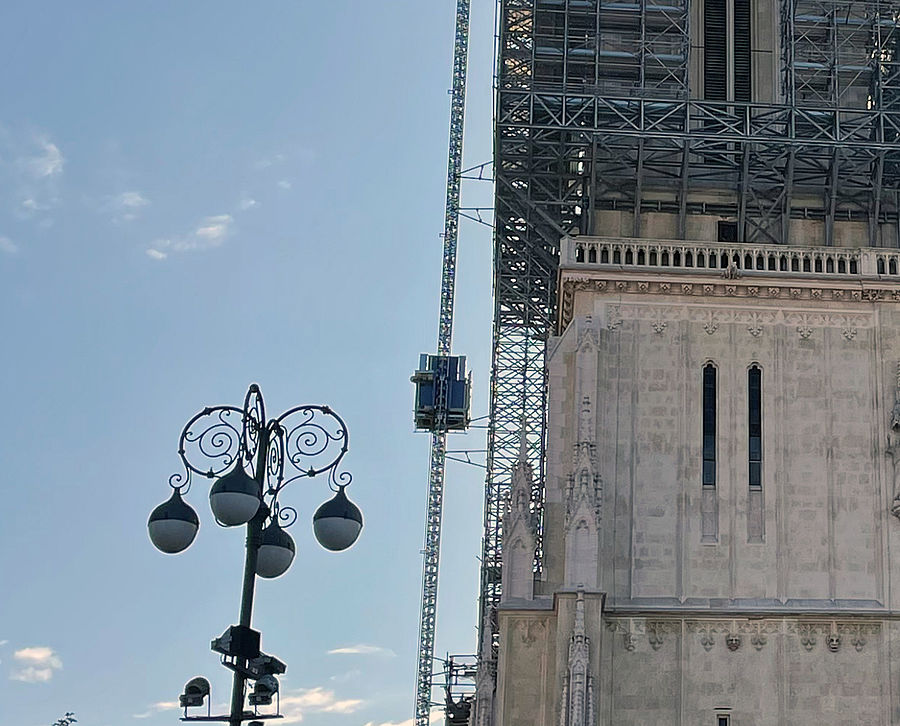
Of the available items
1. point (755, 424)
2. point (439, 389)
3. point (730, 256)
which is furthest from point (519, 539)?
point (439, 389)

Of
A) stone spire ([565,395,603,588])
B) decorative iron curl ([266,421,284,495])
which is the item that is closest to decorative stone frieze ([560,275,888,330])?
stone spire ([565,395,603,588])

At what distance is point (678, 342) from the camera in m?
45.3

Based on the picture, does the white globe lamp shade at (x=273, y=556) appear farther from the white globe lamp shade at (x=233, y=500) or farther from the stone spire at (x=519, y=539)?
the stone spire at (x=519, y=539)

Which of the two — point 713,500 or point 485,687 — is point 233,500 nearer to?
point 713,500

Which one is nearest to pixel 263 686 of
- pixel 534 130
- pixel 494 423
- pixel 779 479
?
pixel 779 479

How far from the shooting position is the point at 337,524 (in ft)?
67.2

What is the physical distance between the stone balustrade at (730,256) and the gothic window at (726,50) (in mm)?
6329

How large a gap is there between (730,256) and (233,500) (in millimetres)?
29462

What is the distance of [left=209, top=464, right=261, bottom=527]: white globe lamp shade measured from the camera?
1927cm

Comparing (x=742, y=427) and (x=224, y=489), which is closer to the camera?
(x=224, y=489)

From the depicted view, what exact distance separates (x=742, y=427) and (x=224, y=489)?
1079 inches

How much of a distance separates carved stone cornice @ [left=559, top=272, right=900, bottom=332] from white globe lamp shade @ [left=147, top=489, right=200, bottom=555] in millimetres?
27157

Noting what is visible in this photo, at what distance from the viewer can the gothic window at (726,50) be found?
50875mm

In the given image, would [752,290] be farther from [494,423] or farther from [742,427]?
[494,423]
